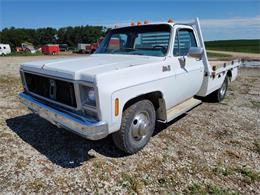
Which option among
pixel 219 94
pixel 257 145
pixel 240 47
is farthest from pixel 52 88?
pixel 240 47

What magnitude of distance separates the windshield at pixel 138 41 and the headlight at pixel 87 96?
1.55 meters

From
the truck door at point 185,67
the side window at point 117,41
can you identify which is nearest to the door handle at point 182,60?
the truck door at point 185,67

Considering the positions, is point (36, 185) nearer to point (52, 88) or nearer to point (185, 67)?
point (52, 88)

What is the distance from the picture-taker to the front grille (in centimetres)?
290

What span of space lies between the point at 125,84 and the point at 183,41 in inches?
79.6

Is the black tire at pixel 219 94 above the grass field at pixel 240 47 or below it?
above

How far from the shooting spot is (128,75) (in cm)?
286

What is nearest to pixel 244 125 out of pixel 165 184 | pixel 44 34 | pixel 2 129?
pixel 165 184

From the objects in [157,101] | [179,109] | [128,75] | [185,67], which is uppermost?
[128,75]

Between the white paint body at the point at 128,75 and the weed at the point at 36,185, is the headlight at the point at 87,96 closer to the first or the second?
the white paint body at the point at 128,75

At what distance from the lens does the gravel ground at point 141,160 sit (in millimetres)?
2707

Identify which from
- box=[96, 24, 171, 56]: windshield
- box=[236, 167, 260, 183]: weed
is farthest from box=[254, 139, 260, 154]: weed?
box=[96, 24, 171, 56]: windshield

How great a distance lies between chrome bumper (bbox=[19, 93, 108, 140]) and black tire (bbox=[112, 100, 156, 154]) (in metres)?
0.46

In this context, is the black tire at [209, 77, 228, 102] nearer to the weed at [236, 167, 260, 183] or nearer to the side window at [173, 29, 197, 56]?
the side window at [173, 29, 197, 56]
